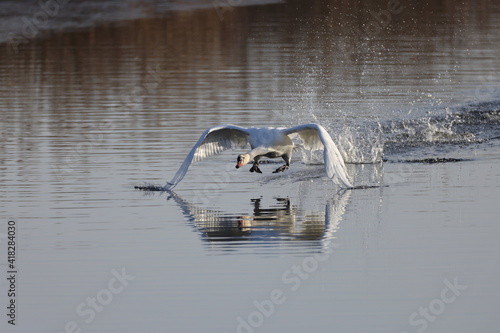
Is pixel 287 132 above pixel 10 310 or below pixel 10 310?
above

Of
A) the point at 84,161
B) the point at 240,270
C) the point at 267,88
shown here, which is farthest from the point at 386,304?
the point at 267,88

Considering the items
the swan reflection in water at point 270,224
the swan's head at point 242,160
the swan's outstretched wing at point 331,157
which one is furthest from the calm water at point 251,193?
the swan's head at point 242,160

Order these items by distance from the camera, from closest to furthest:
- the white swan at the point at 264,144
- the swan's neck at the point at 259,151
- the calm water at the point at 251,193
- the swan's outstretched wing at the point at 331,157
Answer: the calm water at the point at 251,193, the swan's outstretched wing at the point at 331,157, the white swan at the point at 264,144, the swan's neck at the point at 259,151

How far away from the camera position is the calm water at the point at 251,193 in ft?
36.9

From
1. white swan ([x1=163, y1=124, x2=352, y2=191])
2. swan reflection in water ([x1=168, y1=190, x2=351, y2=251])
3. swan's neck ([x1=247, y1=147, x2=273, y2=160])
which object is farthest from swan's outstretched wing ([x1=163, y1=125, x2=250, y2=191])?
swan reflection in water ([x1=168, y1=190, x2=351, y2=251])

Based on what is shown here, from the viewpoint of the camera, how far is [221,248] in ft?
43.6

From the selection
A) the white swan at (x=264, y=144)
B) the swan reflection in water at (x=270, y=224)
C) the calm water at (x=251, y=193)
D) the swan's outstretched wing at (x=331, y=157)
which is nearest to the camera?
the calm water at (x=251, y=193)

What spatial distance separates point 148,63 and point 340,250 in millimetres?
19547

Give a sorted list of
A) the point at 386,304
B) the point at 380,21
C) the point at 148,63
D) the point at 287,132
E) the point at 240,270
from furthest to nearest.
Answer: the point at 380,21
the point at 148,63
the point at 287,132
the point at 240,270
the point at 386,304

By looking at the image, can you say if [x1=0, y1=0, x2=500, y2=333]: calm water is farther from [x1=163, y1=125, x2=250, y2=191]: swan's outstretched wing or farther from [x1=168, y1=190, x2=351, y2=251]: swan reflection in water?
[x1=163, y1=125, x2=250, y2=191]: swan's outstretched wing

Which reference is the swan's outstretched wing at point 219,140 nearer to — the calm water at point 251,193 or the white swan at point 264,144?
the white swan at point 264,144

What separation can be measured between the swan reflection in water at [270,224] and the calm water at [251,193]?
0.04m

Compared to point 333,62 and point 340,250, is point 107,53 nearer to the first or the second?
point 333,62

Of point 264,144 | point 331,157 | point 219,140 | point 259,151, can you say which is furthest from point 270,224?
point 219,140
